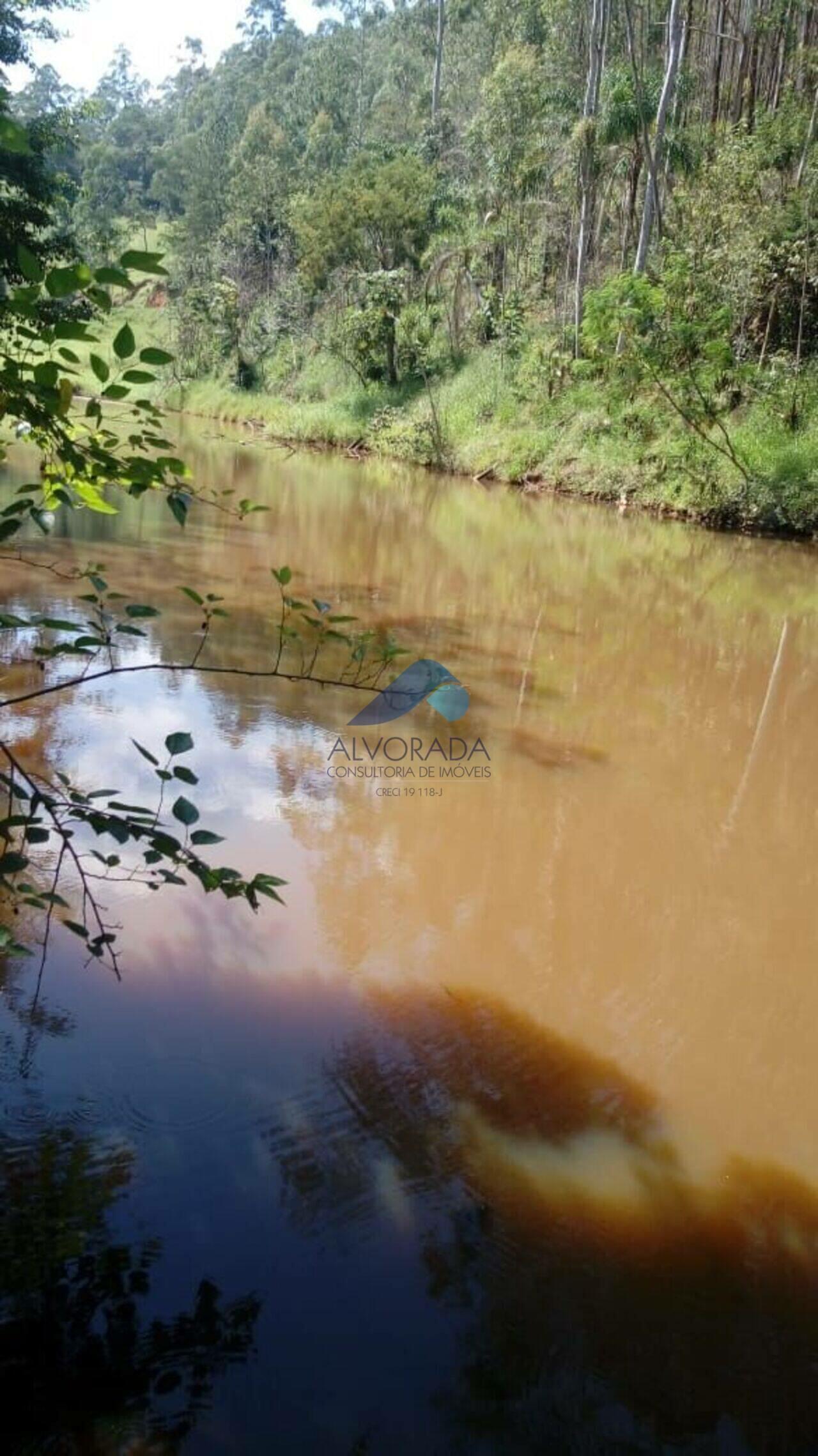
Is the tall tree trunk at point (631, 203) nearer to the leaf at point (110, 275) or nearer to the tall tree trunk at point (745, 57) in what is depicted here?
the tall tree trunk at point (745, 57)

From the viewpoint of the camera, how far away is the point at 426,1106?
103 inches

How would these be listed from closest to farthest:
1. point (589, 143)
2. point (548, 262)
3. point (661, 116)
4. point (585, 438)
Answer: point (661, 116), point (585, 438), point (589, 143), point (548, 262)

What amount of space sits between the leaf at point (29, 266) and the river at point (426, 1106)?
179 cm

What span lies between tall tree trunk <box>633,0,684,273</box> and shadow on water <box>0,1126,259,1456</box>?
15.7 meters

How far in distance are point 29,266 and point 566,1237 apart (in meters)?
2.14

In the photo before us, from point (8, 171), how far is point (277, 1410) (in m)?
13.4

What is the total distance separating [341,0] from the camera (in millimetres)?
48688

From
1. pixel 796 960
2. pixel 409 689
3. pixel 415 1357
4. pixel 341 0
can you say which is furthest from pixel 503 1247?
pixel 341 0

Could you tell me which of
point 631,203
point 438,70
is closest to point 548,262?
point 631,203

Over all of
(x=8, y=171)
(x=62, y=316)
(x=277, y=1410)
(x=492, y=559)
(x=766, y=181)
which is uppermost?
(x=766, y=181)

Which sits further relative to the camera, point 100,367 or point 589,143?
point 589,143

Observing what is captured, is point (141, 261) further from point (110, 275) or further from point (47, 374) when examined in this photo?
point (47, 374)

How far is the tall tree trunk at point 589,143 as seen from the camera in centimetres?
1741

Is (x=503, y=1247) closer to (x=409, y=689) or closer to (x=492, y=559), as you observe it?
(x=409, y=689)
